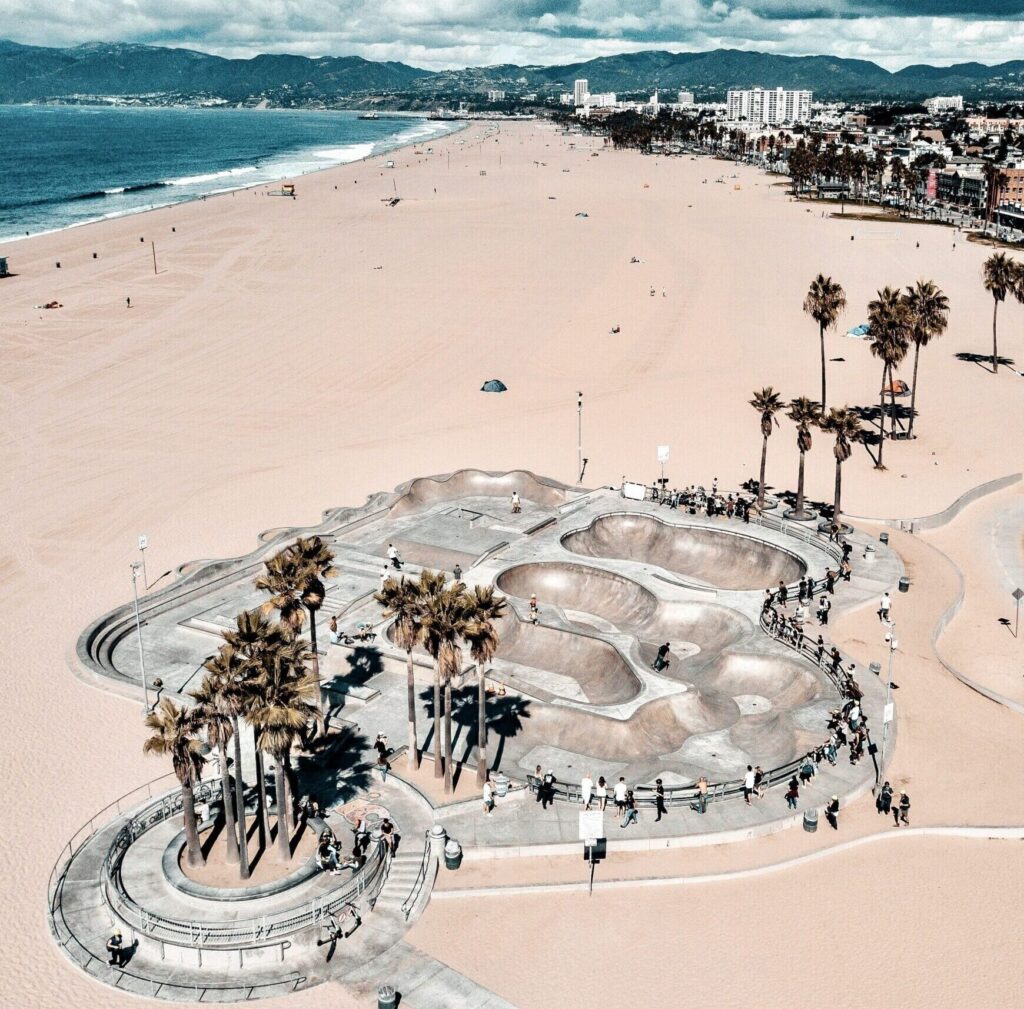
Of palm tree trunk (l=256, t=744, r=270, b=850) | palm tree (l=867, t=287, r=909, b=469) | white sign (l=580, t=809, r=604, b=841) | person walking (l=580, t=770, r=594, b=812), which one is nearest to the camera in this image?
white sign (l=580, t=809, r=604, b=841)

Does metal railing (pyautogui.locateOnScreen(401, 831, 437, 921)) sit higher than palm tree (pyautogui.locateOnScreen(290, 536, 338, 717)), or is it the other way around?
palm tree (pyautogui.locateOnScreen(290, 536, 338, 717))

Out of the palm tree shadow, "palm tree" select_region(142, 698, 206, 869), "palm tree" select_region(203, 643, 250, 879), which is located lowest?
the palm tree shadow

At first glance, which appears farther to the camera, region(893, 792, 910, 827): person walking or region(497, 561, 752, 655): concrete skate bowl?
region(497, 561, 752, 655): concrete skate bowl

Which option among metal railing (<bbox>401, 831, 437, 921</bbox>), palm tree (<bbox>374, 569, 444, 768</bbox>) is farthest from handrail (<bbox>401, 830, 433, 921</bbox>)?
palm tree (<bbox>374, 569, 444, 768</bbox>)

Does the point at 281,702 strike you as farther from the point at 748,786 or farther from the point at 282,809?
the point at 748,786

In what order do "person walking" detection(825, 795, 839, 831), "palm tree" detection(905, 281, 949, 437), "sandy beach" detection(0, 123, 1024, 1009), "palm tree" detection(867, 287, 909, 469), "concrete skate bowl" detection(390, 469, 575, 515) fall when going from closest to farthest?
"sandy beach" detection(0, 123, 1024, 1009) → "person walking" detection(825, 795, 839, 831) → "concrete skate bowl" detection(390, 469, 575, 515) → "palm tree" detection(867, 287, 909, 469) → "palm tree" detection(905, 281, 949, 437)

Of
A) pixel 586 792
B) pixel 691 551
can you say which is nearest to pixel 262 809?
pixel 586 792

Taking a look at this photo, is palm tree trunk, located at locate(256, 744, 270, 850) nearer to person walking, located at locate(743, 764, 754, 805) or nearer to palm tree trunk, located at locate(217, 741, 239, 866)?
palm tree trunk, located at locate(217, 741, 239, 866)
